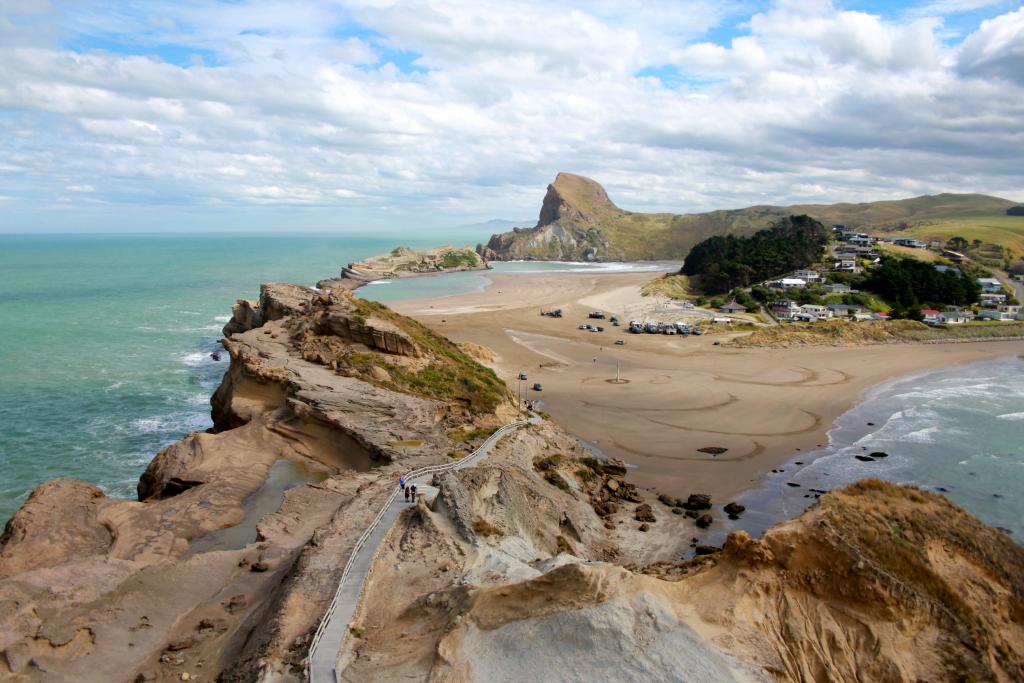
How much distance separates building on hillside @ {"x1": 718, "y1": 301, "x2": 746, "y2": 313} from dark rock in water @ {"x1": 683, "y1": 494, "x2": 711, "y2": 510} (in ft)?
179

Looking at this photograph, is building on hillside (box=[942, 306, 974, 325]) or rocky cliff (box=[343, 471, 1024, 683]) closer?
rocky cliff (box=[343, 471, 1024, 683])

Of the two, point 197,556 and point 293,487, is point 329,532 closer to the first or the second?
point 197,556

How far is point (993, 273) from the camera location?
92.4 m

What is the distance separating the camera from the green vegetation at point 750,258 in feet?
299

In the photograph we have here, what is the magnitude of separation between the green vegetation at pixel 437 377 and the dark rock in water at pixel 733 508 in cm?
1165

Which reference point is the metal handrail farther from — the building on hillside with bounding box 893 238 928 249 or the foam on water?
the building on hillside with bounding box 893 238 928 249

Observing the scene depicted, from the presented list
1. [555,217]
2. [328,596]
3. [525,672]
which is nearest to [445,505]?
[328,596]

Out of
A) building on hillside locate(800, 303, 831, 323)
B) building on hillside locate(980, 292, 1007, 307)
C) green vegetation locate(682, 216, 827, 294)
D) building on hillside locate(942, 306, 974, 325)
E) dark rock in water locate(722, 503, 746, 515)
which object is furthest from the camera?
green vegetation locate(682, 216, 827, 294)

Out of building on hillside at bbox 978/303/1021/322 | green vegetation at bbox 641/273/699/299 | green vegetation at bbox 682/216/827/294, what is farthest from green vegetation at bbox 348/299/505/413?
green vegetation at bbox 682/216/827/294

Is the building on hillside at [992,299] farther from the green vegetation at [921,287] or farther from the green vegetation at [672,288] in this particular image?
the green vegetation at [672,288]

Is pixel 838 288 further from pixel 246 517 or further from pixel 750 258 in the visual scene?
pixel 246 517

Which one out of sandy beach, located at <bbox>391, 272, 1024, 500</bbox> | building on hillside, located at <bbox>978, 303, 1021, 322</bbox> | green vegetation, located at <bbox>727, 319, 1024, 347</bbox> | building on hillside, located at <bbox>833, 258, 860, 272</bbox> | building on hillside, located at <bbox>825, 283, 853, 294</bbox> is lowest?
sandy beach, located at <bbox>391, 272, 1024, 500</bbox>

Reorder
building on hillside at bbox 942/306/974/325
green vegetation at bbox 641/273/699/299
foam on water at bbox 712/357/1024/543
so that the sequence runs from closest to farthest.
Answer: foam on water at bbox 712/357/1024/543 → building on hillside at bbox 942/306/974/325 → green vegetation at bbox 641/273/699/299

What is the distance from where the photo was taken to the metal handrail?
42.9ft
